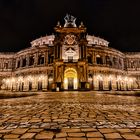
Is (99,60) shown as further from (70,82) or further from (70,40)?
(70,82)

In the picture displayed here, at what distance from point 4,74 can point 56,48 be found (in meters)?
21.8

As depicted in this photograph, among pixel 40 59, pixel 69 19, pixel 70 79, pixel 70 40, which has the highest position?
pixel 69 19

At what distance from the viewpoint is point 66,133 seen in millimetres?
1991

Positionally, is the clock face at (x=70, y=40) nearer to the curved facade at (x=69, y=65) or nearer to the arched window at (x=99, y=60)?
the curved facade at (x=69, y=65)

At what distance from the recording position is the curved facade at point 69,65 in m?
35.5

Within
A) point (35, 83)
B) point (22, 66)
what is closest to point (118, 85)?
point (35, 83)

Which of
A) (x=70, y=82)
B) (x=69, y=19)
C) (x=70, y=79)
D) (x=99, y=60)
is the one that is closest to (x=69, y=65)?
(x=70, y=79)

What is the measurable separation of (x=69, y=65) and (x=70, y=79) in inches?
164

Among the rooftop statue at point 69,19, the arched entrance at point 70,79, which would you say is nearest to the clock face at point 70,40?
the arched entrance at point 70,79

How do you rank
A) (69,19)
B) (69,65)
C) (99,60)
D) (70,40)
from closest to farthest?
(69,65)
(70,40)
(99,60)
(69,19)

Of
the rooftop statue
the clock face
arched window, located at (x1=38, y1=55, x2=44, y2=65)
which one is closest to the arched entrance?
the clock face

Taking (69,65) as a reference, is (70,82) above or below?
below

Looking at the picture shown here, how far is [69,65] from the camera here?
3541 centimetres

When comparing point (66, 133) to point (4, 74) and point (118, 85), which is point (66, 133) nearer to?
point (118, 85)
